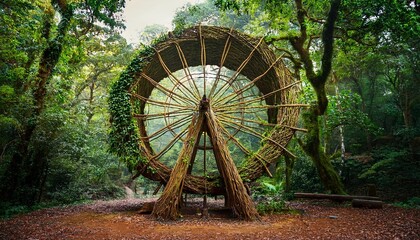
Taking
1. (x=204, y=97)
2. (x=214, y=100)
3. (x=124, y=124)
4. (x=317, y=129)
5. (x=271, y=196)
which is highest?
(x=214, y=100)

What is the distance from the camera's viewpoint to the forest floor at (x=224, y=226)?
6121mm

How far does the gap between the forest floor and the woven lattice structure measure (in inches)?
60.7

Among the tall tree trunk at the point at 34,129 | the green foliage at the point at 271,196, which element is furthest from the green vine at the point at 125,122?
the green foliage at the point at 271,196

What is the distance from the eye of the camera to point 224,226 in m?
7.31

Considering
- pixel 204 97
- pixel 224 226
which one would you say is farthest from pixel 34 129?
pixel 224 226

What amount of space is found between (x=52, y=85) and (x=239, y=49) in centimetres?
725

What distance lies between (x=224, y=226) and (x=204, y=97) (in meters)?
3.74

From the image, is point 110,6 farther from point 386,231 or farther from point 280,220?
point 386,231

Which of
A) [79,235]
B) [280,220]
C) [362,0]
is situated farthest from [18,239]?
[362,0]

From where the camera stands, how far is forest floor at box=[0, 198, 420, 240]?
6121 mm

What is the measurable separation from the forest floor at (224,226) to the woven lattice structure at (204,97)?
154cm

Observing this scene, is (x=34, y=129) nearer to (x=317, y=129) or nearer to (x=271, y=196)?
(x=271, y=196)

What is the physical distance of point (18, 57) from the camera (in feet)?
29.7

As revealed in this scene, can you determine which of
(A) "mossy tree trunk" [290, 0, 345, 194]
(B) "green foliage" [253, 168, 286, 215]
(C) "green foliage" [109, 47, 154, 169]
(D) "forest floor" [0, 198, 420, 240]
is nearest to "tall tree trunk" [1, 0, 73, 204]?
(D) "forest floor" [0, 198, 420, 240]
